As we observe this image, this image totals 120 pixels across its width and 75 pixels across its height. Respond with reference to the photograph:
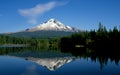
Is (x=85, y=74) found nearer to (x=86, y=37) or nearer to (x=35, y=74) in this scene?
(x=35, y=74)

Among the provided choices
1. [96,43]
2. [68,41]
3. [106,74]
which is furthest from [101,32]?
[106,74]

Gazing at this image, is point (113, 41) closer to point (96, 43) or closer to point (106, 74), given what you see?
point (96, 43)

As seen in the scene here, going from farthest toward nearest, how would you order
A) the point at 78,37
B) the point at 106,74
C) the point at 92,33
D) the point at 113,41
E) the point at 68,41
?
the point at 68,41 → the point at 78,37 → the point at 92,33 → the point at 113,41 → the point at 106,74

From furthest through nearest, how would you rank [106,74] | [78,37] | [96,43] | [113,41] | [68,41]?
1. [68,41]
2. [78,37]
3. [96,43]
4. [113,41]
5. [106,74]

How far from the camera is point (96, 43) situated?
4601 inches

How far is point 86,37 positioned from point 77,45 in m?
10.8

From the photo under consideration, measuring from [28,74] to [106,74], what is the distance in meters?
9.21

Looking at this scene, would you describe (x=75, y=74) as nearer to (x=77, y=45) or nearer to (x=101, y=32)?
(x=101, y=32)

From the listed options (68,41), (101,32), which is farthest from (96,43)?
(68,41)

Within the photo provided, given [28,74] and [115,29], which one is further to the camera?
[115,29]

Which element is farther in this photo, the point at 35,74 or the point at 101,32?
the point at 101,32

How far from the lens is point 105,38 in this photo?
112188mm

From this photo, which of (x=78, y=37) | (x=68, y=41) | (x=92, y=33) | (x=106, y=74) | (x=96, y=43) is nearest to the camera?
(x=106, y=74)

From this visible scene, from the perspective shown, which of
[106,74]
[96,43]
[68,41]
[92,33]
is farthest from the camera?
[68,41]
